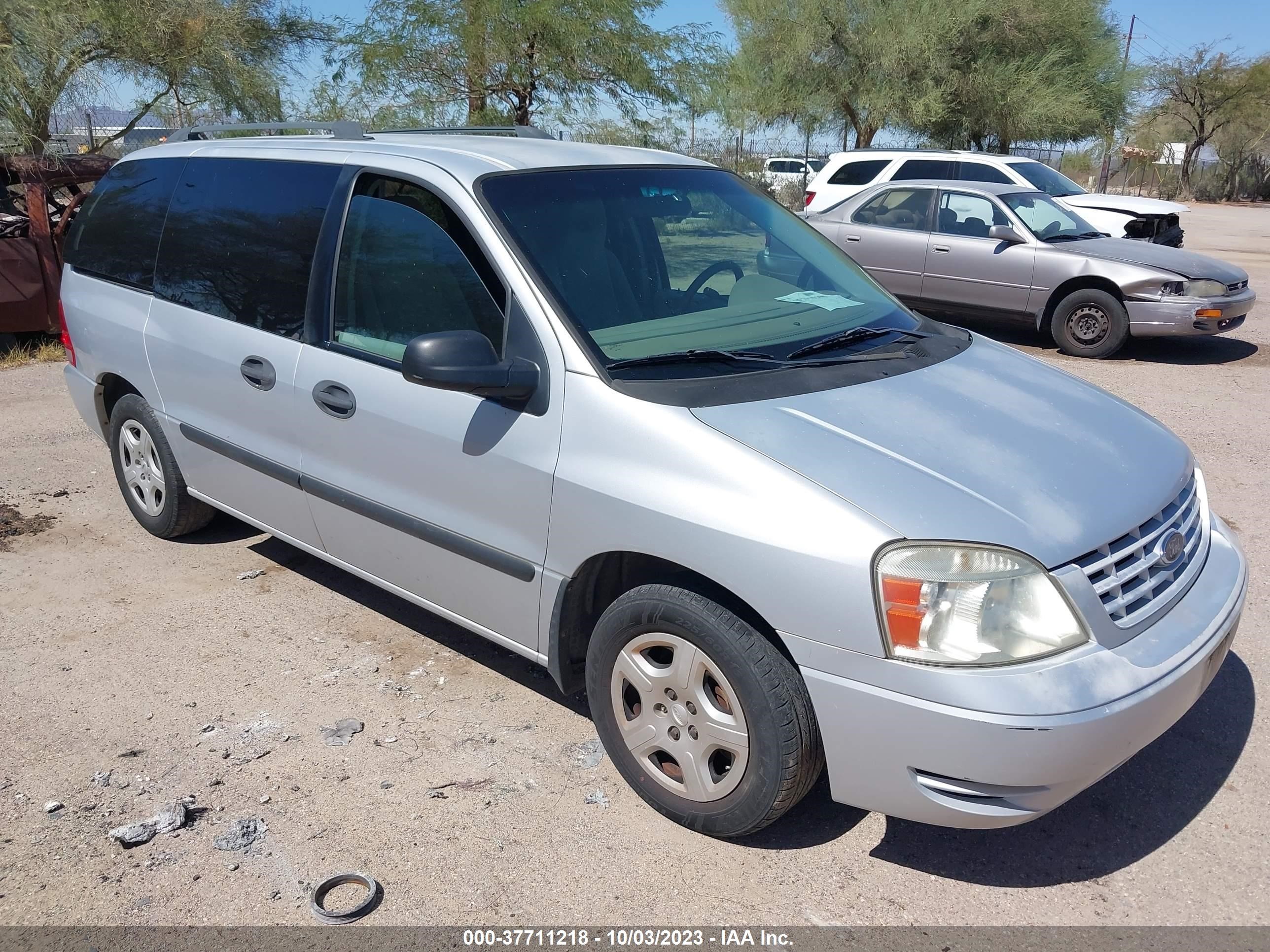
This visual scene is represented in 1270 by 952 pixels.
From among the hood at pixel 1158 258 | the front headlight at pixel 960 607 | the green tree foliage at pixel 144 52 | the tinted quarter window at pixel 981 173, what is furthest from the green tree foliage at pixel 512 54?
the front headlight at pixel 960 607

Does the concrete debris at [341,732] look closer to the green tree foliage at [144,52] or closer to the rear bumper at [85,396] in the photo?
the rear bumper at [85,396]

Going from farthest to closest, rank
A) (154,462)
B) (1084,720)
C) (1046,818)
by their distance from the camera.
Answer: (154,462)
(1046,818)
(1084,720)

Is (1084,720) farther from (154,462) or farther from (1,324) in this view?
(1,324)

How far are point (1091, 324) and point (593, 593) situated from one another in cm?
830

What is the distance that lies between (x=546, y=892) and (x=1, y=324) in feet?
29.2

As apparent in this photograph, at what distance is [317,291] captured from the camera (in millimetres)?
3867

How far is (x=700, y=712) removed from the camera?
115 inches

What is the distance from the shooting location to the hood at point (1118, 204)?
45.3 feet

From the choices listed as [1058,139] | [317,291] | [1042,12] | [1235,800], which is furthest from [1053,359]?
[1058,139]

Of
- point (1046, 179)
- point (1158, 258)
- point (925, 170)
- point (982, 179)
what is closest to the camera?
point (1158, 258)

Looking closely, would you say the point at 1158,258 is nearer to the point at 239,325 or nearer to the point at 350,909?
the point at 239,325

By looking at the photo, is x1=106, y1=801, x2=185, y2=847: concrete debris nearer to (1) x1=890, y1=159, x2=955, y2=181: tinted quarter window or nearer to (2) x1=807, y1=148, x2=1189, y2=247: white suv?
(2) x1=807, y1=148, x2=1189, y2=247: white suv

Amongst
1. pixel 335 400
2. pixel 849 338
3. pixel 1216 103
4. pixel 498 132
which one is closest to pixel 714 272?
pixel 849 338

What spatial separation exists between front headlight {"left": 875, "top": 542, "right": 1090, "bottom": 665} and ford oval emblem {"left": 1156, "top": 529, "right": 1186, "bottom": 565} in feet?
1.90
